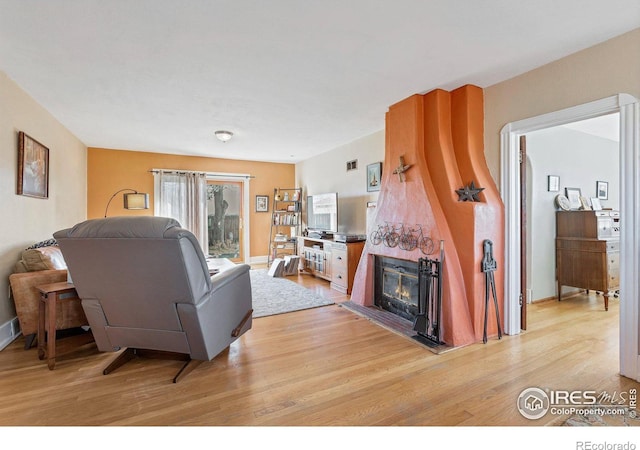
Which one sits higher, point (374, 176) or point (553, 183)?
point (374, 176)

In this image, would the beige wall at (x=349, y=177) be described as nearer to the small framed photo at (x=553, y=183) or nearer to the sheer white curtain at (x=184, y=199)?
the small framed photo at (x=553, y=183)

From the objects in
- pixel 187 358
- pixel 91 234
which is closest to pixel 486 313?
pixel 187 358

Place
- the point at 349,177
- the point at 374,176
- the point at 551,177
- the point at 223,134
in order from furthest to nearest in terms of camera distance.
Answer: the point at 349,177 → the point at 374,176 → the point at 223,134 → the point at 551,177

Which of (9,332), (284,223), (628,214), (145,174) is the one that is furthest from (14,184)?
(628,214)

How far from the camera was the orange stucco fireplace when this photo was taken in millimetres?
2701

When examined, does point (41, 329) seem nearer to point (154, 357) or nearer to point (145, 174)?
point (154, 357)

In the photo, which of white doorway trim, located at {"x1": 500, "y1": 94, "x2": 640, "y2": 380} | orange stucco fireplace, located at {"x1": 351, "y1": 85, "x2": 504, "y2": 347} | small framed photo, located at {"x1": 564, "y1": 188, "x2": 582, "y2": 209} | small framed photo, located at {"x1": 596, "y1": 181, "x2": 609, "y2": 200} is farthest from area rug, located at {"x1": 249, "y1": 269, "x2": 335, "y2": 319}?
small framed photo, located at {"x1": 596, "y1": 181, "x2": 609, "y2": 200}

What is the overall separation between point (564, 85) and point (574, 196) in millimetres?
2428

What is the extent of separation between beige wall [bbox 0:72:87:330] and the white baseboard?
4cm

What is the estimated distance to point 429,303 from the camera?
9.07 feet

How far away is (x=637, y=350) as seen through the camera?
202 centimetres

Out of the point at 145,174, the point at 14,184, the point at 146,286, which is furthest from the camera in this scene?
the point at 145,174

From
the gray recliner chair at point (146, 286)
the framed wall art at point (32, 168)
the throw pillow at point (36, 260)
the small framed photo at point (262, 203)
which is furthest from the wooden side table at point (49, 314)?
the small framed photo at point (262, 203)

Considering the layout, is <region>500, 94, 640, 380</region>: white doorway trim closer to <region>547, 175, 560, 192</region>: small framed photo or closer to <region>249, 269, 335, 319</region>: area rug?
<region>547, 175, 560, 192</region>: small framed photo
